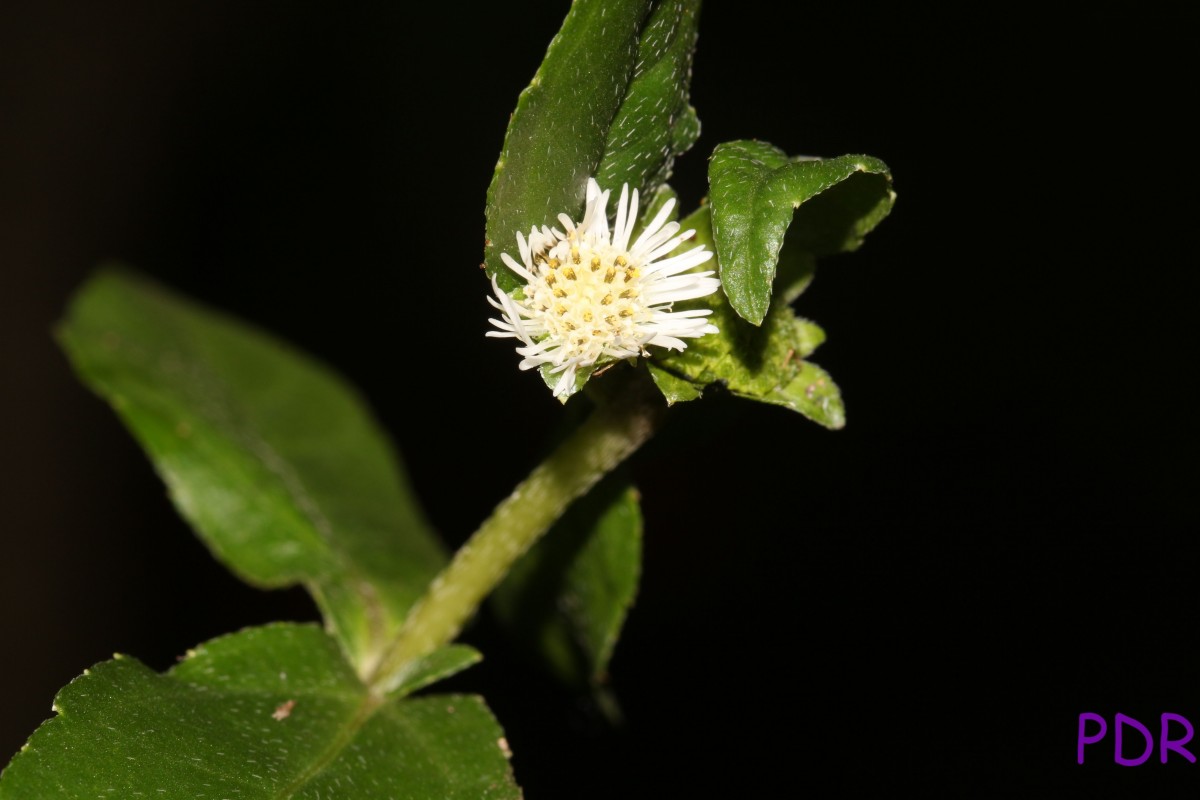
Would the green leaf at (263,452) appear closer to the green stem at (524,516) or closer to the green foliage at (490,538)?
the green foliage at (490,538)

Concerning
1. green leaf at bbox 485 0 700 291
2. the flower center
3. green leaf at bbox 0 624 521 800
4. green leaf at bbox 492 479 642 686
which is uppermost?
green leaf at bbox 485 0 700 291

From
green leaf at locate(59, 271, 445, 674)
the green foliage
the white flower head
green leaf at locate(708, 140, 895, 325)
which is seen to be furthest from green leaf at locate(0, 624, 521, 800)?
green leaf at locate(708, 140, 895, 325)

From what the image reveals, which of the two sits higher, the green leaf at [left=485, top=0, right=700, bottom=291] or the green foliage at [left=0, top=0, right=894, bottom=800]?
the green leaf at [left=485, top=0, right=700, bottom=291]

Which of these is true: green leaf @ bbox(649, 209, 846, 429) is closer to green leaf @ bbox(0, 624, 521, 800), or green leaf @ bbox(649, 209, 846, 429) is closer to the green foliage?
the green foliage

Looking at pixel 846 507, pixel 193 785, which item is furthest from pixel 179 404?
pixel 846 507

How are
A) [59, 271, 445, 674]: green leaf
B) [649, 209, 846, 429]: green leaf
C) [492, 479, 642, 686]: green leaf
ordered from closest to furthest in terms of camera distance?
[649, 209, 846, 429]: green leaf → [492, 479, 642, 686]: green leaf → [59, 271, 445, 674]: green leaf

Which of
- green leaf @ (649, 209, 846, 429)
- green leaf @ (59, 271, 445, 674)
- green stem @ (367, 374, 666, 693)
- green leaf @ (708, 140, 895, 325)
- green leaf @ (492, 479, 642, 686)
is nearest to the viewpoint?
green leaf @ (708, 140, 895, 325)
